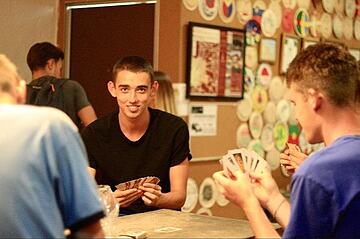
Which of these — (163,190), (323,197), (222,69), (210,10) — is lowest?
(163,190)

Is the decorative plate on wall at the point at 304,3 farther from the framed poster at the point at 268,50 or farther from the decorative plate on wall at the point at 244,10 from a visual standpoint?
the decorative plate on wall at the point at 244,10

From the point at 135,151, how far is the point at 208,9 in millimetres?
1732

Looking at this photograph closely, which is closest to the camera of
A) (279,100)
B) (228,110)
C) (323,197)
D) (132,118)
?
(323,197)

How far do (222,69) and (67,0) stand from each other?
154 centimetres

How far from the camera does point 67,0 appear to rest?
5152 millimetres

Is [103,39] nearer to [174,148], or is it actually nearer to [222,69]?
[222,69]

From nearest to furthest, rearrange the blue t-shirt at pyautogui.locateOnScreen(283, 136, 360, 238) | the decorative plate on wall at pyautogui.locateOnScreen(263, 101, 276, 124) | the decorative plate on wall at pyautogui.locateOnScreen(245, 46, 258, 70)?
the blue t-shirt at pyautogui.locateOnScreen(283, 136, 360, 238), the decorative plate on wall at pyautogui.locateOnScreen(245, 46, 258, 70), the decorative plate on wall at pyautogui.locateOnScreen(263, 101, 276, 124)

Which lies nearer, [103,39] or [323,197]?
[323,197]

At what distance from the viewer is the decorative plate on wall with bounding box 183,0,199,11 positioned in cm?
424

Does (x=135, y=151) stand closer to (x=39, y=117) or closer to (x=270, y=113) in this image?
(x=39, y=117)

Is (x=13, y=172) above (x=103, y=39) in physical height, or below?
below

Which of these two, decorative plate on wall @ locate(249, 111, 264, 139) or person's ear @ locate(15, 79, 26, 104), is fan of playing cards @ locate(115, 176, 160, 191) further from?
decorative plate on wall @ locate(249, 111, 264, 139)

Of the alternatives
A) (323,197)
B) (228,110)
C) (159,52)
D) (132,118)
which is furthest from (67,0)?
(323,197)

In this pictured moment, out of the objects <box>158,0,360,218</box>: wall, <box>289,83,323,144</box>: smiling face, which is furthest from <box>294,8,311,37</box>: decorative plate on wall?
<box>289,83,323,144</box>: smiling face
